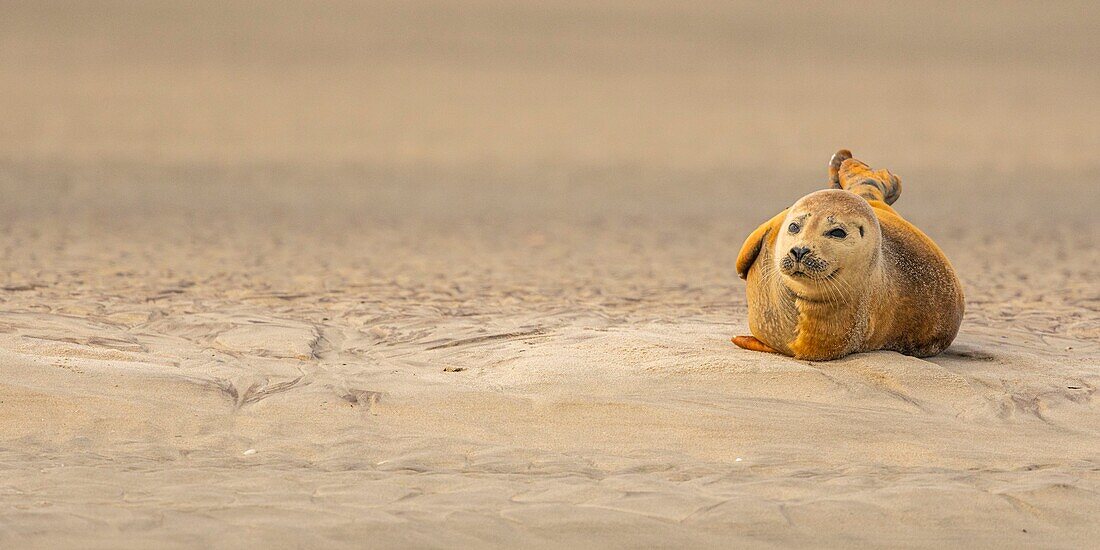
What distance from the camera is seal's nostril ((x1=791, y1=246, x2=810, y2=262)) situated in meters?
5.01

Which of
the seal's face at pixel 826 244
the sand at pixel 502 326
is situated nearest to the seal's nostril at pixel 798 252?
the seal's face at pixel 826 244

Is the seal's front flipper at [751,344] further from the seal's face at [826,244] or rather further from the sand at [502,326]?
the seal's face at [826,244]

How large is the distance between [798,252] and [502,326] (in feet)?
6.94

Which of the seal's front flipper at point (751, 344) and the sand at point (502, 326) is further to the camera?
the seal's front flipper at point (751, 344)

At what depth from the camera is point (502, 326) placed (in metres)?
6.70

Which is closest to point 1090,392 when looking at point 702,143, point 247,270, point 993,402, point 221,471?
point 993,402

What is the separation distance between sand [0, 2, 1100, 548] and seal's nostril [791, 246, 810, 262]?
51 centimetres

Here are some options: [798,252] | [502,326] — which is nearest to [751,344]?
[798,252]

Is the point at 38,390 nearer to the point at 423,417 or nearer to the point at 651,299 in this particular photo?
the point at 423,417

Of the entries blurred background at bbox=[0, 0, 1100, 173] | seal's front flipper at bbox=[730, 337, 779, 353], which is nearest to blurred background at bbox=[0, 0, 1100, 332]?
blurred background at bbox=[0, 0, 1100, 173]

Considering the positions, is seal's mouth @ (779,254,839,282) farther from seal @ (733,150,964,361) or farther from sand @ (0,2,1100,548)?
sand @ (0,2,1100,548)

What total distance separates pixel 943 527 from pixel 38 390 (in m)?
3.27

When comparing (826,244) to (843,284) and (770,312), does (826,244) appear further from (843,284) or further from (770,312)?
(770,312)

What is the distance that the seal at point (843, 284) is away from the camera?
5.09 meters
